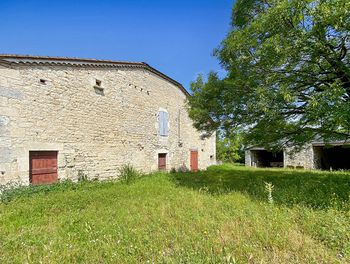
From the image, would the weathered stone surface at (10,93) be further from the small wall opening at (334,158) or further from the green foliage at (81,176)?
the small wall opening at (334,158)

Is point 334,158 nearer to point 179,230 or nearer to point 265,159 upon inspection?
point 265,159

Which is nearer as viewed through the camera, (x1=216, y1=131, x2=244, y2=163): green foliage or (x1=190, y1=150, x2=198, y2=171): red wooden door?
(x1=190, y1=150, x2=198, y2=171): red wooden door

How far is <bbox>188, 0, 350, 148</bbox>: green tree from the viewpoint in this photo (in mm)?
4328

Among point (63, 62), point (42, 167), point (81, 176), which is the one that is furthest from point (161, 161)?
point (63, 62)

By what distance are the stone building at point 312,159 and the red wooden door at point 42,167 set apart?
14.7 metres

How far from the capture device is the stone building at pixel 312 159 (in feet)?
60.8

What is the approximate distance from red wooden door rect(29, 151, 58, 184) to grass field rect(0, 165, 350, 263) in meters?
→ 1.49

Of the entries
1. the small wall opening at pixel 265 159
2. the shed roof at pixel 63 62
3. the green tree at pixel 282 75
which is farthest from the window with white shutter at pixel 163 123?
the small wall opening at pixel 265 159

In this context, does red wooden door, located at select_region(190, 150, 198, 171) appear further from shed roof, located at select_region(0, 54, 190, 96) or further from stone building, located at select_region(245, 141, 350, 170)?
shed roof, located at select_region(0, 54, 190, 96)

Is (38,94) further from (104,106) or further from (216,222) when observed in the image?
(216,222)

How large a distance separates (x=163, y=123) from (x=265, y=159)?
15918 mm

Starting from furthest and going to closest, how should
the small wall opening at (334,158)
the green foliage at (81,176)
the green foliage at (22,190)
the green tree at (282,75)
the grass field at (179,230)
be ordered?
the small wall opening at (334,158)
the green foliage at (81,176)
the green foliage at (22,190)
the green tree at (282,75)
the grass field at (179,230)

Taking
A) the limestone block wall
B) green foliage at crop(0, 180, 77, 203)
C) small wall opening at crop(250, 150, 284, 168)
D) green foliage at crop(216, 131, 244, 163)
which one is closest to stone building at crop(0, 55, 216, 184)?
green foliage at crop(0, 180, 77, 203)

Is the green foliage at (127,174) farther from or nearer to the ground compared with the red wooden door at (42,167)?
nearer to the ground
